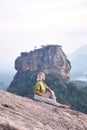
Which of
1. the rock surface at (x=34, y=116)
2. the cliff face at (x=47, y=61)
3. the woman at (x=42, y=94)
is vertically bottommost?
the rock surface at (x=34, y=116)

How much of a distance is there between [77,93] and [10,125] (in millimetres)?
103688

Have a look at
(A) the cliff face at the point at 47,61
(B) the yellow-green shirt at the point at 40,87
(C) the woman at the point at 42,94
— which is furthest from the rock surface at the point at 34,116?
(A) the cliff face at the point at 47,61

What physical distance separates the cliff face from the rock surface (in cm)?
11202

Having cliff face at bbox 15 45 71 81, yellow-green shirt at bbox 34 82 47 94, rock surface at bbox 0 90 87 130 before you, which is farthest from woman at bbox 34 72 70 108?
cliff face at bbox 15 45 71 81

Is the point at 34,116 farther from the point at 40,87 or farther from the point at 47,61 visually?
the point at 47,61

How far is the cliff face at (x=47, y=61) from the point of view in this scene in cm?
12694

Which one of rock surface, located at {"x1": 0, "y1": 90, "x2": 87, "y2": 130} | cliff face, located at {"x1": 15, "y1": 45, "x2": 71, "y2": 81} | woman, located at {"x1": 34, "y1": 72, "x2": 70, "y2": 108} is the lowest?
rock surface, located at {"x1": 0, "y1": 90, "x2": 87, "y2": 130}

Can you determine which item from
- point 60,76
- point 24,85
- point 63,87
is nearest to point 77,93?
point 63,87

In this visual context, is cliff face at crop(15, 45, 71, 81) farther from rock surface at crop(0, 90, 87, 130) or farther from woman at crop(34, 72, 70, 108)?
rock surface at crop(0, 90, 87, 130)

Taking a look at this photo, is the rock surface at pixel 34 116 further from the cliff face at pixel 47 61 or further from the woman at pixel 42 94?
the cliff face at pixel 47 61

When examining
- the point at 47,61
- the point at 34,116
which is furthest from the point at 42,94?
the point at 47,61

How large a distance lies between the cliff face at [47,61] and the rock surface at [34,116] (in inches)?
4410

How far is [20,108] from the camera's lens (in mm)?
10781

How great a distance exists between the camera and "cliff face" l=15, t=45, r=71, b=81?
126938mm
